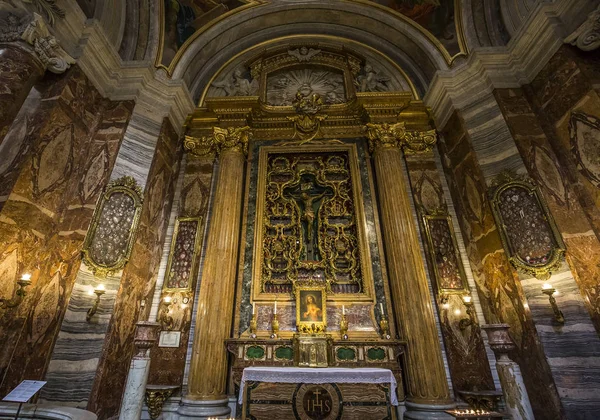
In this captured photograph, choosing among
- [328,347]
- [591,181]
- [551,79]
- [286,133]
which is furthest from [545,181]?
[286,133]

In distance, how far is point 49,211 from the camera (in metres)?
5.06

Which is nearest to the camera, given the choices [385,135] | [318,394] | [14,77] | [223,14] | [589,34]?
[14,77]

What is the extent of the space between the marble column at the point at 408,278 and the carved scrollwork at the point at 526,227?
1.50 m

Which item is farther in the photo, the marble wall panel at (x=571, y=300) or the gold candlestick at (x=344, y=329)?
the gold candlestick at (x=344, y=329)

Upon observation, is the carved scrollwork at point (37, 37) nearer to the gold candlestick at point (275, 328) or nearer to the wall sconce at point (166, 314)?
Answer: the wall sconce at point (166, 314)

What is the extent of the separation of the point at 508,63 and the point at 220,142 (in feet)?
21.0

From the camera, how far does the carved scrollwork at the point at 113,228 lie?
17.6ft

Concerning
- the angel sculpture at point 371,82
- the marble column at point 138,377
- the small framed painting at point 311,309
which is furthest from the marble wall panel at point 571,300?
the marble column at point 138,377

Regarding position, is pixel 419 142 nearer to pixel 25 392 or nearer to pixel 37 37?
pixel 37 37

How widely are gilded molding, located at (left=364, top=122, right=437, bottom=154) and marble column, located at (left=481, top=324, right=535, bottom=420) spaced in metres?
4.57

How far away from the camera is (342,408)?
15.8ft

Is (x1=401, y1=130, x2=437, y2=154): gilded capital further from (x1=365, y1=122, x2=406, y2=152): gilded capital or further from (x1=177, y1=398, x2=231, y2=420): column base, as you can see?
(x1=177, y1=398, x2=231, y2=420): column base

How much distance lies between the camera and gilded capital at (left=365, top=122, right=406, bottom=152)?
24.8 feet

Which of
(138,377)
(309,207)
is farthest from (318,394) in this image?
(309,207)
